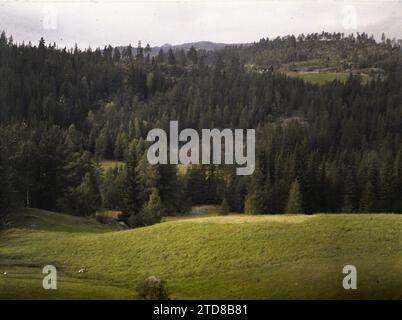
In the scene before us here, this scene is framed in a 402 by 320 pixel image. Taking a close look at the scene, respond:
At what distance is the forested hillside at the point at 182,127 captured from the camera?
67125mm

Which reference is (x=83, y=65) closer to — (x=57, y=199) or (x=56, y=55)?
(x=56, y=55)

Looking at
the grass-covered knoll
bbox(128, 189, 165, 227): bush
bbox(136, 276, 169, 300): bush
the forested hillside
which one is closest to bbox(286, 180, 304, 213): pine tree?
the forested hillside

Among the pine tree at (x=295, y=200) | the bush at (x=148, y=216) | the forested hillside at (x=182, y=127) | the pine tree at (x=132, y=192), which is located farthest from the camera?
the pine tree at (x=295, y=200)

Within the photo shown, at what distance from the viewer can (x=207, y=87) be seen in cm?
18612

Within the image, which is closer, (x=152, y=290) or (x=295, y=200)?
(x=152, y=290)

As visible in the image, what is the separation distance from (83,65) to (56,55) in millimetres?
11869

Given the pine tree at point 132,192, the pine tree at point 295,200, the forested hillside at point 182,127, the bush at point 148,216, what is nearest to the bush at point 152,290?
the forested hillside at point 182,127

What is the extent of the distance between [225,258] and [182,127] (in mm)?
119268

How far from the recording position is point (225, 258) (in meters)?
33.8

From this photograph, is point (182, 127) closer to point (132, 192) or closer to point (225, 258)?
point (132, 192)

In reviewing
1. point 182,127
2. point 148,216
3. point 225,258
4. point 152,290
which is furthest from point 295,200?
point 182,127

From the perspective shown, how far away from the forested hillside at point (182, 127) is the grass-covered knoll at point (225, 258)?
50.0ft

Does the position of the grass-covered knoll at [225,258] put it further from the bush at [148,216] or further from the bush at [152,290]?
the bush at [148,216]
